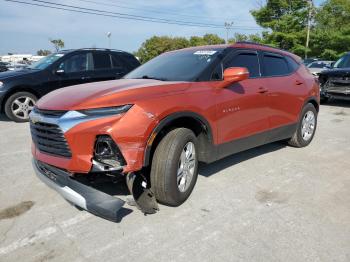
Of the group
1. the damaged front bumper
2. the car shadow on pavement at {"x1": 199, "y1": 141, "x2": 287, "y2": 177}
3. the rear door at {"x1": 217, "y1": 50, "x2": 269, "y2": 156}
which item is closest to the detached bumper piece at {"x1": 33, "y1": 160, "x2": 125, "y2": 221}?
the damaged front bumper

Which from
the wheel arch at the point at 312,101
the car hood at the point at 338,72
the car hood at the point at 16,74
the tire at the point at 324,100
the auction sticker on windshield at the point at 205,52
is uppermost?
the auction sticker on windshield at the point at 205,52

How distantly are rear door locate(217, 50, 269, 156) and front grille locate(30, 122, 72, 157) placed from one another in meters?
1.75

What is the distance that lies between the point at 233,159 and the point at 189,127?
1606mm

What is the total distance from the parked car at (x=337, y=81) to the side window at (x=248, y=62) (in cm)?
671

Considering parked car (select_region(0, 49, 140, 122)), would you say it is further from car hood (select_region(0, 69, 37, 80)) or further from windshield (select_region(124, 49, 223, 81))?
windshield (select_region(124, 49, 223, 81))

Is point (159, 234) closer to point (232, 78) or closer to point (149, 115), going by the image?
point (149, 115)

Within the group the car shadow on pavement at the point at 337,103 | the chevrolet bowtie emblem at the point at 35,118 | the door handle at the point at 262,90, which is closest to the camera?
the chevrolet bowtie emblem at the point at 35,118

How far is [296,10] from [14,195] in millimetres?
35680

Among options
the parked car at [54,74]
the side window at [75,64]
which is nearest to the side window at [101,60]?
the parked car at [54,74]

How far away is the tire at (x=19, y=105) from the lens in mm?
8312

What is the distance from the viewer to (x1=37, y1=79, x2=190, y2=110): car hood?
124 inches

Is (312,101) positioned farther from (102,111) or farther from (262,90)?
(102,111)

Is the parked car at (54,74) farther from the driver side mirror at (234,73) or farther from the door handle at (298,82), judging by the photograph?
the driver side mirror at (234,73)

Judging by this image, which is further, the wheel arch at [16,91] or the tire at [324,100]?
the tire at [324,100]
